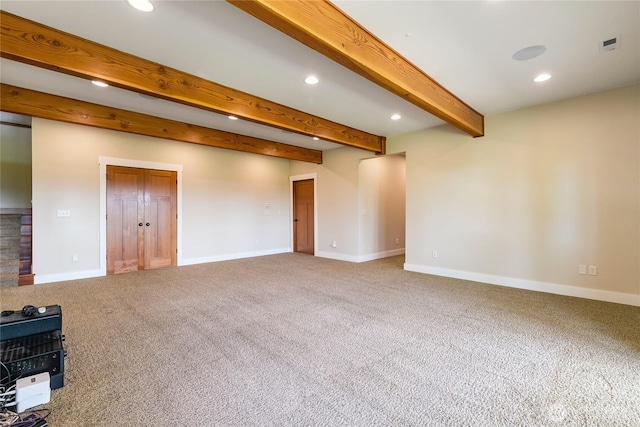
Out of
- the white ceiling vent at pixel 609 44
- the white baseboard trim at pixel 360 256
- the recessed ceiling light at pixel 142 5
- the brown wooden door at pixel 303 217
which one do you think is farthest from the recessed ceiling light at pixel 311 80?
the brown wooden door at pixel 303 217

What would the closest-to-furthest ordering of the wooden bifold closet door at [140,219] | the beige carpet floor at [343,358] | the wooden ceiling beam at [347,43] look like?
the beige carpet floor at [343,358]
the wooden ceiling beam at [347,43]
the wooden bifold closet door at [140,219]

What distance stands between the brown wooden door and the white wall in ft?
0.83

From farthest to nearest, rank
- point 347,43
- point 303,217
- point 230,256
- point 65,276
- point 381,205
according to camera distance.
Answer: point 303,217
point 381,205
point 230,256
point 65,276
point 347,43

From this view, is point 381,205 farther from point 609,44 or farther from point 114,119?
point 114,119

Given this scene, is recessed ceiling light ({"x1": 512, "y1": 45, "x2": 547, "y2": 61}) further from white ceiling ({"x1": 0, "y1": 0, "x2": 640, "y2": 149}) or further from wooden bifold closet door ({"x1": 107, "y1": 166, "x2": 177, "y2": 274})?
wooden bifold closet door ({"x1": 107, "y1": 166, "x2": 177, "y2": 274})

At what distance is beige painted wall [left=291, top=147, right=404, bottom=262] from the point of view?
6.46m

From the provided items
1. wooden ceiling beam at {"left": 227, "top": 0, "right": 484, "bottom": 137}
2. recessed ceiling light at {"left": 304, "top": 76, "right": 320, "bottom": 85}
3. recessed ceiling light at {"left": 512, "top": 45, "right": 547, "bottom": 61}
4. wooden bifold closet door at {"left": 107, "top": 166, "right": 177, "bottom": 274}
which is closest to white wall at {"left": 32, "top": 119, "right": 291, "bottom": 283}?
wooden bifold closet door at {"left": 107, "top": 166, "right": 177, "bottom": 274}

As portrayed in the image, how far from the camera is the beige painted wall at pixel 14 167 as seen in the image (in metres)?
6.23

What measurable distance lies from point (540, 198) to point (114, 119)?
623cm

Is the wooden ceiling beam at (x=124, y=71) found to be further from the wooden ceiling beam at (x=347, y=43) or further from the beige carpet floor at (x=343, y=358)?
the beige carpet floor at (x=343, y=358)

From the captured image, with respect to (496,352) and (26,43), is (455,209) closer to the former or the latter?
(496,352)

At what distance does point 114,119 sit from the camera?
13.9 feet

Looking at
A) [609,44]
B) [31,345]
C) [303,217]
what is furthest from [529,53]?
[303,217]

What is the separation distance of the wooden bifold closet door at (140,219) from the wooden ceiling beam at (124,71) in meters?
2.99
